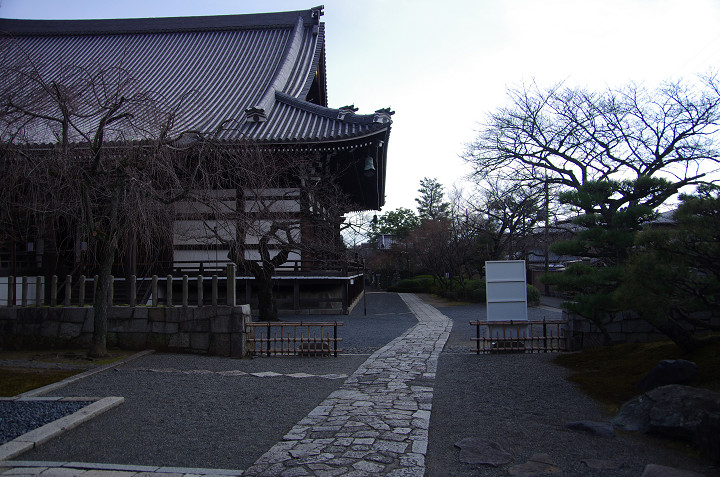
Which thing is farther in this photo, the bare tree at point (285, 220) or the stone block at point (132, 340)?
the bare tree at point (285, 220)

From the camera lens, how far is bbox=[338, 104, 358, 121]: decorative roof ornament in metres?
14.4

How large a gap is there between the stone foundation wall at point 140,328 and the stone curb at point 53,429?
3.07m

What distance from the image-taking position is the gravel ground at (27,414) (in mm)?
4328

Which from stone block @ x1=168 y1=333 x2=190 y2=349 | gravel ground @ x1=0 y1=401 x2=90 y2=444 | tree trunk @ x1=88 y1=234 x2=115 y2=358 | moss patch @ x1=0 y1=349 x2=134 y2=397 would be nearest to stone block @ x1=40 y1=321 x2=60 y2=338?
moss patch @ x1=0 y1=349 x2=134 y2=397

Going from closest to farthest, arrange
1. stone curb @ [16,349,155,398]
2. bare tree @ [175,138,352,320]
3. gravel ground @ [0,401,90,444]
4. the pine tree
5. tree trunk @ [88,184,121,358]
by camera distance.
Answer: gravel ground @ [0,401,90,444], stone curb @ [16,349,155,398], tree trunk @ [88,184,121,358], bare tree @ [175,138,352,320], the pine tree

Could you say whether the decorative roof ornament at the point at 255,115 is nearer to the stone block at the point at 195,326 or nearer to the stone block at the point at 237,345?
the stone block at the point at 195,326

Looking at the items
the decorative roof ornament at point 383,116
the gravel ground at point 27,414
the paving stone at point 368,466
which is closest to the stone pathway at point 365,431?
the paving stone at point 368,466

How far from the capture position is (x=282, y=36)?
907 inches

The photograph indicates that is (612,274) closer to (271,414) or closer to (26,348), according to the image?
(271,414)

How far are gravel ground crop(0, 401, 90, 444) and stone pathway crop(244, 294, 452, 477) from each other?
220cm

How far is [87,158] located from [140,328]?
302 centimetres

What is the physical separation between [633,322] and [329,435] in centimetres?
573

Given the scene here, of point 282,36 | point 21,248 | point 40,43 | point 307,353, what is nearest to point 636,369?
point 307,353

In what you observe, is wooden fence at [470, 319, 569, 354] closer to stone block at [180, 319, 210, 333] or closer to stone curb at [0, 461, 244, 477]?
stone block at [180, 319, 210, 333]
